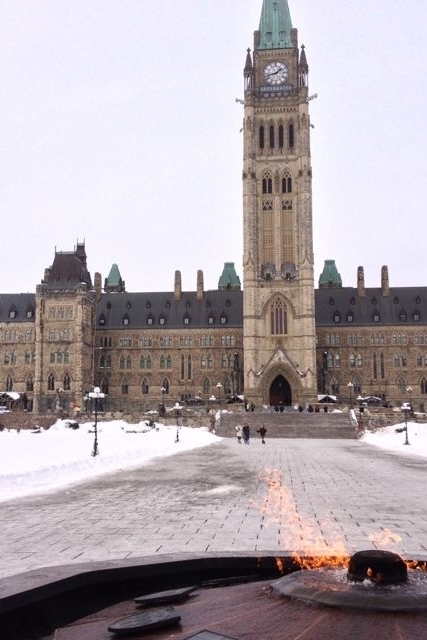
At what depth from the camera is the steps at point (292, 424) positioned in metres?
59.9

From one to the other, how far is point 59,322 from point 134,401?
1493 centimetres

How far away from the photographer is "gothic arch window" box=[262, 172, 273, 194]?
87062 millimetres

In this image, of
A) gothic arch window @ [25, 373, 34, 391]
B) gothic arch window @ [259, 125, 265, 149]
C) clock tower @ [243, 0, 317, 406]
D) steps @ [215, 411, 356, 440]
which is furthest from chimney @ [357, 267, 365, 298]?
gothic arch window @ [25, 373, 34, 391]

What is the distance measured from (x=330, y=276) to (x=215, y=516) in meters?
105

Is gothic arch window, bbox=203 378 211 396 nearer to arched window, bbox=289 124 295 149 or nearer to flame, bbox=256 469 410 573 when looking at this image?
arched window, bbox=289 124 295 149

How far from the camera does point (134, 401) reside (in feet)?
305

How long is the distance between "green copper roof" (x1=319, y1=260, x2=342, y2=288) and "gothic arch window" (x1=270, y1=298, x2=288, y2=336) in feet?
97.4

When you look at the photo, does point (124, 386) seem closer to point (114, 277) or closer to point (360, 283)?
point (114, 277)

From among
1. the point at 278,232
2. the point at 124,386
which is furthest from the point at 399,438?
the point at 124,386

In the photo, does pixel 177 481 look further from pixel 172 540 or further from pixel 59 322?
pixel 59 322

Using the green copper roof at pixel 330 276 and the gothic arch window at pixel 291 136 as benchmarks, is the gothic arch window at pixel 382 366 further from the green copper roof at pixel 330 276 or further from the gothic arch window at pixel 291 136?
the gothic arch window at pixel 291 136

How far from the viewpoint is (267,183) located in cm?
8712

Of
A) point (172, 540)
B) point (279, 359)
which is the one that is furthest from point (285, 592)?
point (279, 359)

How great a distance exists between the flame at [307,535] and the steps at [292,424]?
45187mm
